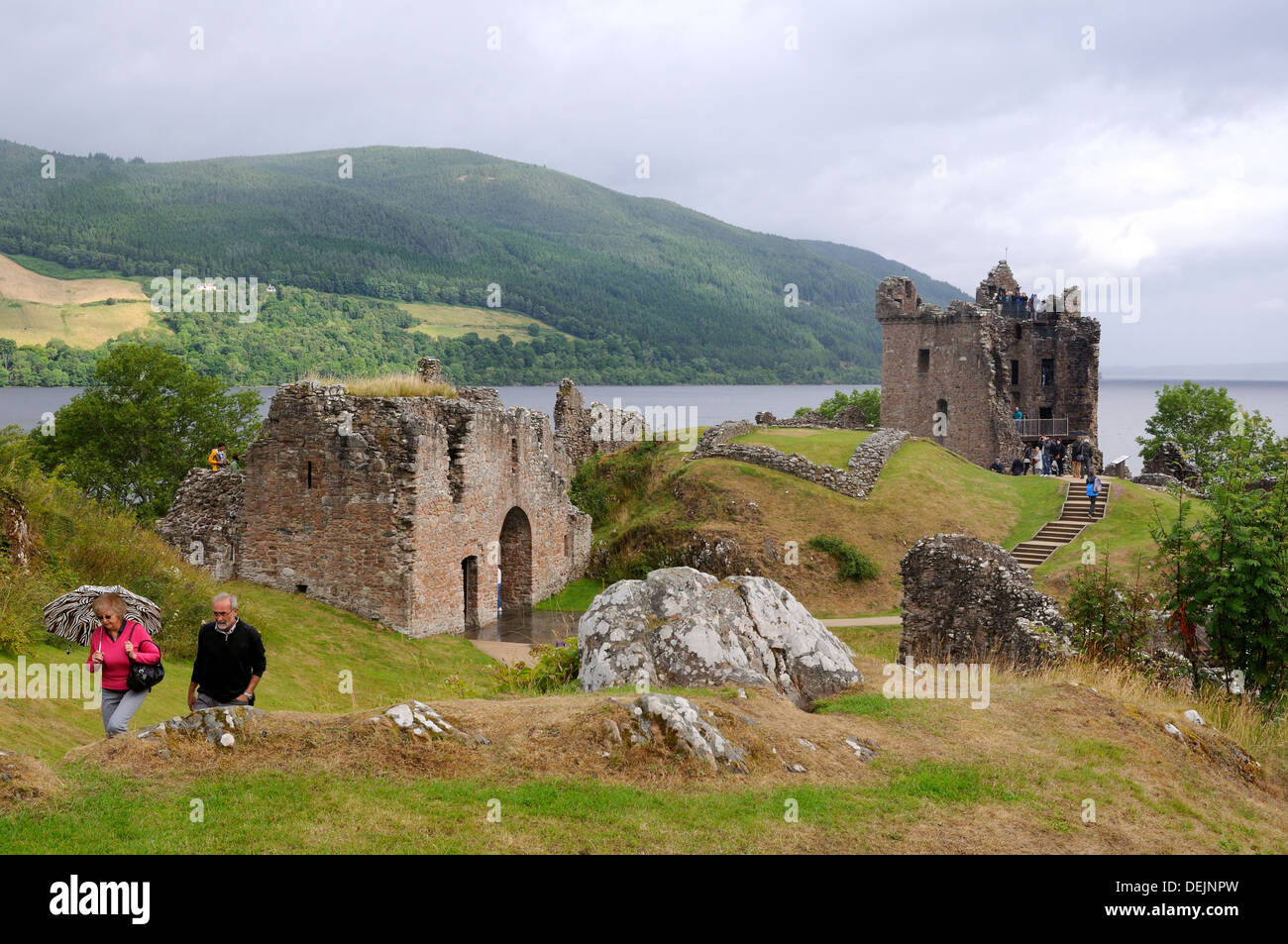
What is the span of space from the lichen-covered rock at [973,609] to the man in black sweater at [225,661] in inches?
426

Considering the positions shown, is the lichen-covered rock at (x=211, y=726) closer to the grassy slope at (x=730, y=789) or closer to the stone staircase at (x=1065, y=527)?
the grassy slope at (x=730, y=789)

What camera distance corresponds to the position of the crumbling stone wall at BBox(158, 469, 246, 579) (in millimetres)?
24594

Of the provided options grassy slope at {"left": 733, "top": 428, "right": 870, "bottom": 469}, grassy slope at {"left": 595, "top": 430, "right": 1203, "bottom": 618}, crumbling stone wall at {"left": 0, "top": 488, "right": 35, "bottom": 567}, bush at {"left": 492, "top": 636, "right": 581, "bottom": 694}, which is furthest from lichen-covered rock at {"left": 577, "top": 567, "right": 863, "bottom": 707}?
grassy slope at {"left": 733, "top": 428, "right": 870, "bottom": 469}

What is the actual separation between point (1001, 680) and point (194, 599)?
14.2 m

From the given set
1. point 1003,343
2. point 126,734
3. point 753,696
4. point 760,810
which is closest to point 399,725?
point 126,734

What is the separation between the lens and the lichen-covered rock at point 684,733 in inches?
383

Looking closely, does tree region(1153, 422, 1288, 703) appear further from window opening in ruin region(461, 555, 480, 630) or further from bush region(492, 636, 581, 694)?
window opening in ruin region(461, 555, 480, 630)

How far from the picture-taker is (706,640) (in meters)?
13.0

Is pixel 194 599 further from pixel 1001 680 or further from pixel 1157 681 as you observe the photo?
pixel 1157 681

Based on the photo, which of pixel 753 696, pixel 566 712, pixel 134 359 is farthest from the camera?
pixel 134 359

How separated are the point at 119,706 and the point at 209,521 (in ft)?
54.0

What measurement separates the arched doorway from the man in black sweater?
62.7ft

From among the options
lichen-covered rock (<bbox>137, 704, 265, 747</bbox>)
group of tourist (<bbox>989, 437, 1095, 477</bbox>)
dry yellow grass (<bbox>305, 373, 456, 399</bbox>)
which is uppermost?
dry yellow grass (<bbox>305, 373, 456, 399</bbox>)

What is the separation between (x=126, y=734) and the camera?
31.0 ft
